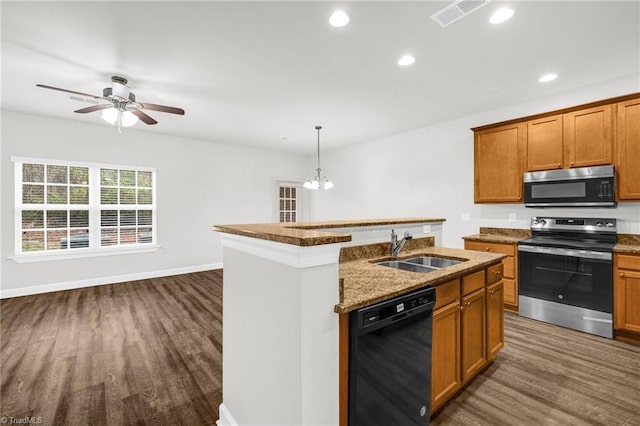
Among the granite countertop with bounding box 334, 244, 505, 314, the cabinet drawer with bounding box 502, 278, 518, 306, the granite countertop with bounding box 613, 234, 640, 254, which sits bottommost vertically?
the cabinet drawer with bounding box 502, 278, 518, 306

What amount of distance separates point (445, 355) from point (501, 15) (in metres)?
2.48

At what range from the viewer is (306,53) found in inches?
108

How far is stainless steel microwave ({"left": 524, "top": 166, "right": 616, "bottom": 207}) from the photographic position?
3.19 metres

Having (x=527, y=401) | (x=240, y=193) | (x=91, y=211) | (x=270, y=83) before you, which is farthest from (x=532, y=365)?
(x=91, y=211)

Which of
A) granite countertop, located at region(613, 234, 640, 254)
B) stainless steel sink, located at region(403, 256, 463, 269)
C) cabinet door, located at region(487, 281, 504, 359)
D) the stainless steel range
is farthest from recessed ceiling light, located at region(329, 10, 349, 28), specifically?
granite countertop, located at region(613, 234, 640, 254)

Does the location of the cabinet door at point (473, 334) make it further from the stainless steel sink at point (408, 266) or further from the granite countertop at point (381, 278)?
the stainless steel sink at point (408, 266)

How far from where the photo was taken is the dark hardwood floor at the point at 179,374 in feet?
Result: 6.26

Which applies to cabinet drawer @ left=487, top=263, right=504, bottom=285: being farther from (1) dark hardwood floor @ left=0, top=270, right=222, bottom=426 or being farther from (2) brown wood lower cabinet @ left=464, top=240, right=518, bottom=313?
(1) dark hardwood floor @ left=0, top=270, right=222, bottom=426

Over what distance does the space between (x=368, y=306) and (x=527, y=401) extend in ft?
5.43

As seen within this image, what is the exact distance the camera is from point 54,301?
4.20 meters

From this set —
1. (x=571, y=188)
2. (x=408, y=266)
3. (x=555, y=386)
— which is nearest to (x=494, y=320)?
(x=555, y=386)

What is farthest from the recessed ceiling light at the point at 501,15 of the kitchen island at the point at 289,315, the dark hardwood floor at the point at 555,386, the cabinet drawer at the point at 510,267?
the dark hardwood floor at the point at 555,386

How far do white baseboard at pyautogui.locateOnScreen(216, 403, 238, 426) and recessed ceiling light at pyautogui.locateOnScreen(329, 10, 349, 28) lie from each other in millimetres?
2825

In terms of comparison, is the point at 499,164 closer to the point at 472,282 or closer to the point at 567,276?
the point at 567,276
